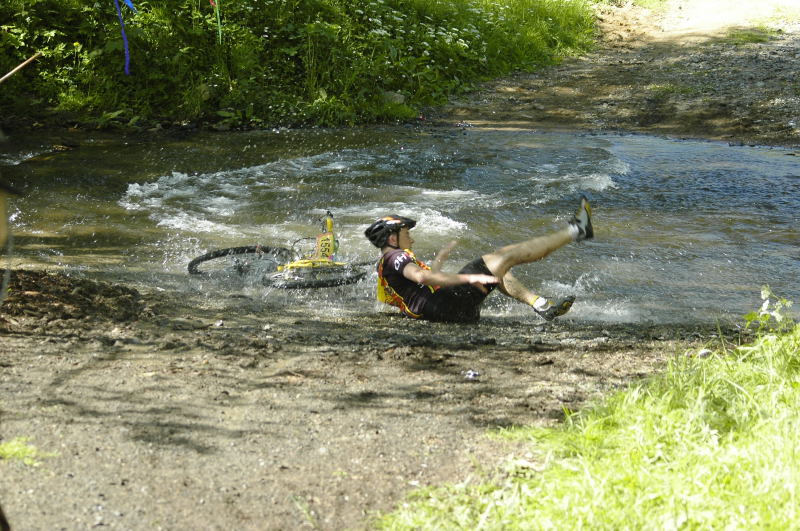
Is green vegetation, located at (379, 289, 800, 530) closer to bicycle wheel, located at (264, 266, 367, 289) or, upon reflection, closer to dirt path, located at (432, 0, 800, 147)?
bicycle wheel, located at (264, 266, 367, 289)

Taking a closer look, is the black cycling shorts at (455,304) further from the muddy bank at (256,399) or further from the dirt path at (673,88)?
the dirt path at (673,88)

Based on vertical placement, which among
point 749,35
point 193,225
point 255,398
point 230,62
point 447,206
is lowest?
point 193,225

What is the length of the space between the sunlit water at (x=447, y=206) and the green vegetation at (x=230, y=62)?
1139mm

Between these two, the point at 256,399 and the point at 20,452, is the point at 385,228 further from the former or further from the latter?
the point at 20,452

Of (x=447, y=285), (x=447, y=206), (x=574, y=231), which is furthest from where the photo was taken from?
(x=447, y=206)

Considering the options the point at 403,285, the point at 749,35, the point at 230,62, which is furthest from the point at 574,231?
the point at 749,35

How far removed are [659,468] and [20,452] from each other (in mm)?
3118

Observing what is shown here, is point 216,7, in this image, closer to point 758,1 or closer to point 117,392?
point 117,392

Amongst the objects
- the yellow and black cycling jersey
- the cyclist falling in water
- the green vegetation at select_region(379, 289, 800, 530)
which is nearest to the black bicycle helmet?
the cyclist falling in water

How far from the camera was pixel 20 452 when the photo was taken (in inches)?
159

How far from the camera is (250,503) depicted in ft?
12.4

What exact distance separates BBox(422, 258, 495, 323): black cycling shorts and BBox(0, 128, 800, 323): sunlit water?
46 cm

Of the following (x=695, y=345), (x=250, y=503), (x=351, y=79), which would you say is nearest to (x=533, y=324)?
(x=695, y=345)

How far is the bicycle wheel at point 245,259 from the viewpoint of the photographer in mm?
8062
